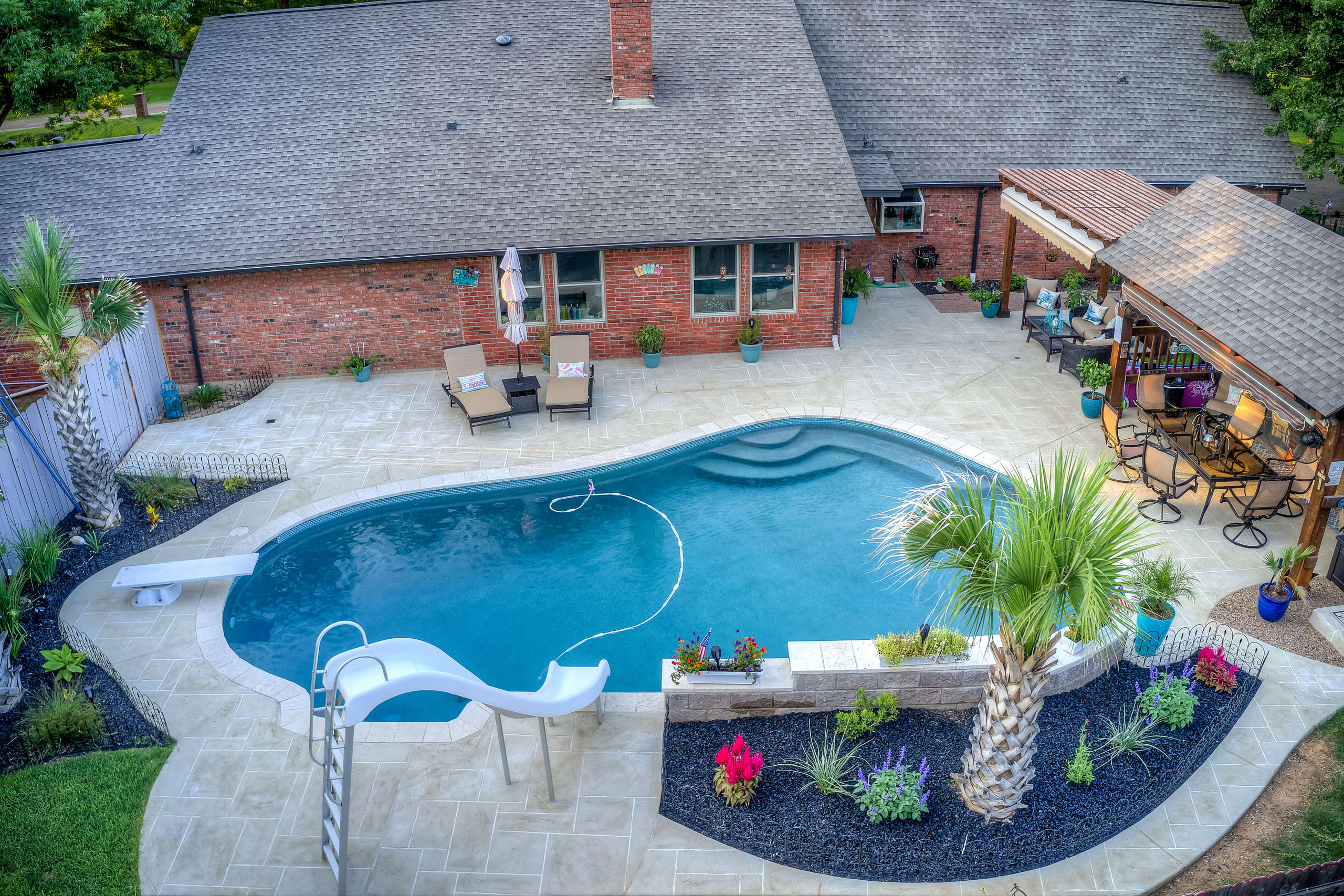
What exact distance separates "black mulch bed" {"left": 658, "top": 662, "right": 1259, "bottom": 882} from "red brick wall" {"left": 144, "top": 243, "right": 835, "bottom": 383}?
9545mm

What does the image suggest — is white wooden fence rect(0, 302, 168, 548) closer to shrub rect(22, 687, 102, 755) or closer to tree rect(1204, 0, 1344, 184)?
shrub rect(22, 687, 102, 755)

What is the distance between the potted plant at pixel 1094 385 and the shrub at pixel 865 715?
7845 mm

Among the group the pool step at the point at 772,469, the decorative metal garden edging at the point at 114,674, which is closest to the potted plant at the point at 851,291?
the pool step at the point at 772,469

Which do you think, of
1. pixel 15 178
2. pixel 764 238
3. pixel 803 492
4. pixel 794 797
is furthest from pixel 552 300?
pixel 794 797

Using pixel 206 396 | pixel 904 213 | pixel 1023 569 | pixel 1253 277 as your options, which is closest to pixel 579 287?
pixel 206 396

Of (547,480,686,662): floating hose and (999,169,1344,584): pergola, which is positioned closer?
(999,169,1344,584): pergola

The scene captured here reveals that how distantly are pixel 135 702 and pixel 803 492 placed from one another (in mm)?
8694

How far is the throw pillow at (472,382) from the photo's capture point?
16031mm

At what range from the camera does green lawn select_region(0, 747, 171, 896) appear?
8195 millimetres

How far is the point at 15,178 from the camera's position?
683 inches

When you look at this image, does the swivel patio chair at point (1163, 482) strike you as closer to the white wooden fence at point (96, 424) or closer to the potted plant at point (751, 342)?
the potted plant at point (751, 342)

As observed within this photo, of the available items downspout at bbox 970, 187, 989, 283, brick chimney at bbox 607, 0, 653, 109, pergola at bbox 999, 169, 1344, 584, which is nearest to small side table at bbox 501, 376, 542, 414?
brick chimney at bbox 607, 0, 653, 109

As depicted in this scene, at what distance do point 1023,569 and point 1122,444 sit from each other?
7.96 metres

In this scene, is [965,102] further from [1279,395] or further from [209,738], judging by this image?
[209,738]
